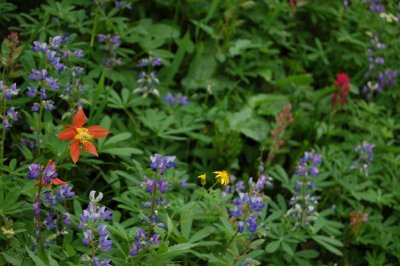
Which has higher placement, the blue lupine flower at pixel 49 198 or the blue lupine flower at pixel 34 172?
the blue lupine flower at pixel 34 172

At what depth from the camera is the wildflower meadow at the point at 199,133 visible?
84.0 inches

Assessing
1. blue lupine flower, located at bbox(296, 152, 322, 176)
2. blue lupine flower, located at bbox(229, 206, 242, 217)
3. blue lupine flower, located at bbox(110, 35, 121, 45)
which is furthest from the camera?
blue lupine flower, located at bbox(110, 35, 121, 45)

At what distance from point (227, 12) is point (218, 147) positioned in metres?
0.96

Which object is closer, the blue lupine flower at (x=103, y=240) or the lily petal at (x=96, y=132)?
the blue lupine flower at (x=103, y=240)

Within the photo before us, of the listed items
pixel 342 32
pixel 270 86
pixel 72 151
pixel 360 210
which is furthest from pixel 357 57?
pixel 72 151

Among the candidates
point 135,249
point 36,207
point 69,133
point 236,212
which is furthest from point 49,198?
point 236,212

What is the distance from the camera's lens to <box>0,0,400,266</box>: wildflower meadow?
213 cm

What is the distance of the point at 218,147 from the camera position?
326 centimetres

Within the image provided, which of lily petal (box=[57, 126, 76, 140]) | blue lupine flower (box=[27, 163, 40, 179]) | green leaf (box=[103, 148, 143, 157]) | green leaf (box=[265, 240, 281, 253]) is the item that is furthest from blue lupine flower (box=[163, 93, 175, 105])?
blue lupine flower (box=[27, 163, 40, 179])

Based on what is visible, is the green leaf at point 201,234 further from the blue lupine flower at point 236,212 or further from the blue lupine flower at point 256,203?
Answer: the blue lupine flower at point 256,203

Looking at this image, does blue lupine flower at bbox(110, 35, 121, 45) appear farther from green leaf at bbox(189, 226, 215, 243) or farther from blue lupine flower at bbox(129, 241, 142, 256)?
blue lupine flower at bbox(129, 241, 142, 256)

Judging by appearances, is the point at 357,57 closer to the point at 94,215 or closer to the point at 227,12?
the point at 227,12

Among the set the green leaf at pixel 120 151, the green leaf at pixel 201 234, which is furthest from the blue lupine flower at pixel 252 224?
the green leaf at pixel 120 151

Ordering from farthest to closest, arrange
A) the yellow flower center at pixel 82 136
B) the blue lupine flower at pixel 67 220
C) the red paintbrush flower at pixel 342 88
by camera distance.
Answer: the red paintbrush flower at pixel 342 88, the blue lupine flower at pixel 67 220, the yellow flower center at pixel 82 136
